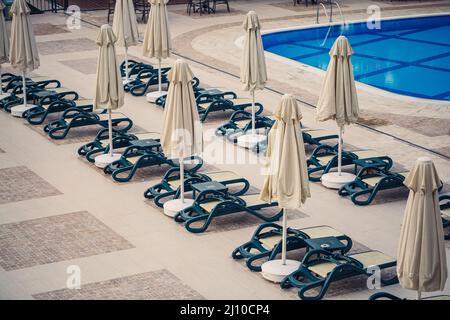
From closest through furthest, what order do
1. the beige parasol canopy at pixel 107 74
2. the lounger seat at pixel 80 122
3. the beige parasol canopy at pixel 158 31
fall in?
1. the beige parasol canopy at pixel 107 74
2. the lounger seat at pixel 80 122
3. the beige parasol canopy at pixel 158 31

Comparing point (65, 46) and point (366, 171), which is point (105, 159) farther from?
point (65, 46)

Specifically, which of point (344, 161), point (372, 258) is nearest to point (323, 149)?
point (344, 161)

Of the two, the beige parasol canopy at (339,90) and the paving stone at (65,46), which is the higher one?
the beige parasol canopy at (339,90)

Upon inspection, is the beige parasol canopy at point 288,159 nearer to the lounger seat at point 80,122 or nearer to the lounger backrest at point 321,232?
the lounger backrest at point 321,232

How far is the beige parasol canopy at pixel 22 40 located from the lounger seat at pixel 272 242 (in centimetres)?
804

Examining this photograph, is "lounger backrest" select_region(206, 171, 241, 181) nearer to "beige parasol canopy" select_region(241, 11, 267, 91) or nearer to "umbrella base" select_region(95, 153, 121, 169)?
"umbrella base" select_region(95, 153, 121, 169)

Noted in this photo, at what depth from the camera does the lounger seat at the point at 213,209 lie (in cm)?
1535

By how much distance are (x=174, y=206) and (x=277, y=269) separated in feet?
9.36

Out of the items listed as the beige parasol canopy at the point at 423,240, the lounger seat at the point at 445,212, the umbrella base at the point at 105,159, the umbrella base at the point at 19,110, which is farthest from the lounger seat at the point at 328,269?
the umbrella base at the point at 19,110

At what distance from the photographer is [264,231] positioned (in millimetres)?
15320

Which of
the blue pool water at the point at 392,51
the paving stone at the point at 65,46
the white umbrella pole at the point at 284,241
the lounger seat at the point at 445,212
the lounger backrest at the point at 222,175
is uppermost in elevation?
the white umbrella pole at the point at 284,241

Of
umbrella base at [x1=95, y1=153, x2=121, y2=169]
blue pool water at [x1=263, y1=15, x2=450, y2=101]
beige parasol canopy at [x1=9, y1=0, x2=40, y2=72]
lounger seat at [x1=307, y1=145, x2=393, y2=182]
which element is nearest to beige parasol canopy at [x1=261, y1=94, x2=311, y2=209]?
lounger seat at [x1=307, y1=145, x2=393, y2=182]
